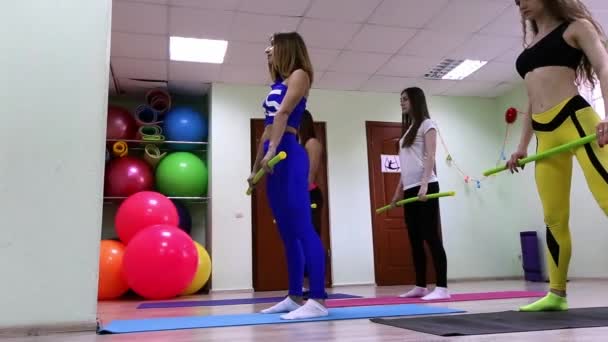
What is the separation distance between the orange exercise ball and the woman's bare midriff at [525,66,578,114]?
340 cm

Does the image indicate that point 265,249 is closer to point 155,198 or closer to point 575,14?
point 155,198

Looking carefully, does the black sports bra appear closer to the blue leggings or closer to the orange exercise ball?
the blue leggings

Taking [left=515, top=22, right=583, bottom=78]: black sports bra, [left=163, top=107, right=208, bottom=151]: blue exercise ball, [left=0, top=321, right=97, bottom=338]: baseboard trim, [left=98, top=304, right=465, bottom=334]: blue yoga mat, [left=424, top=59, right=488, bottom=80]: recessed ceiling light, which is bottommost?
[left=98, top=304, right=465, bottom=334]: blue yoga mat

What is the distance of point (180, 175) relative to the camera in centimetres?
512

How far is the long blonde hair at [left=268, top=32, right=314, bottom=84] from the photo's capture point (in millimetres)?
2227

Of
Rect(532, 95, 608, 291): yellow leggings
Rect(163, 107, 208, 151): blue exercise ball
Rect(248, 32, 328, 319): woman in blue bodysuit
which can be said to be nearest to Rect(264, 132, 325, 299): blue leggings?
Rect(248, 32, 328, 319): woman in blue bodysuit

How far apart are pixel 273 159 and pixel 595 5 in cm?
376

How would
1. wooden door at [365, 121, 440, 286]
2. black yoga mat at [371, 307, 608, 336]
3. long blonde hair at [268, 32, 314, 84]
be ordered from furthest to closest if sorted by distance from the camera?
wooden door at [365, 121, 440, 286], long blonde hair at [268, 32, 314, 84], black yoga mat at [371, 307, 608, 336]

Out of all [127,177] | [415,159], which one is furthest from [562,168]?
[127,177]

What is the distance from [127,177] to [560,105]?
4.21m

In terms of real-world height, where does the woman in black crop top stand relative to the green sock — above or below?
above

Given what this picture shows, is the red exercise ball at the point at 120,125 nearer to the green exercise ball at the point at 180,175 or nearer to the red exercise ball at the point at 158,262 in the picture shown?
the green exercise ball at the point at 180,175

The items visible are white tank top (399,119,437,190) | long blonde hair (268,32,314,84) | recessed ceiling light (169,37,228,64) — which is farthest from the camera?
recessed ceiling light (169,37,228,64)

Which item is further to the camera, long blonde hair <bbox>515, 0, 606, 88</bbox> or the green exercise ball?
the green exercise ball
